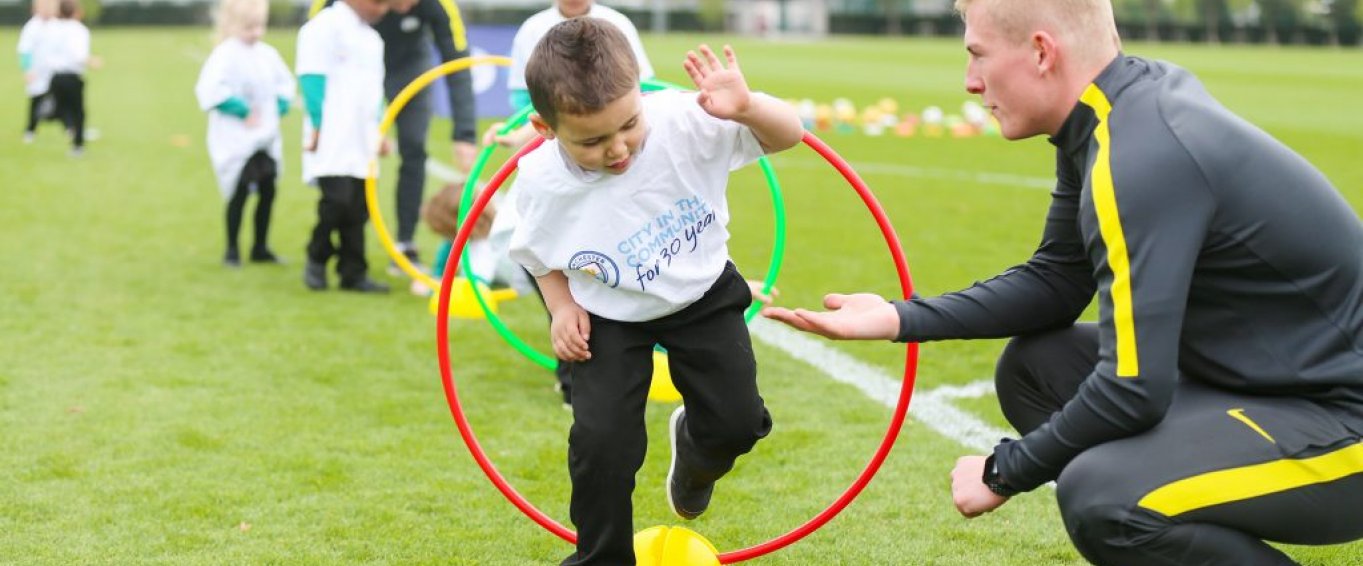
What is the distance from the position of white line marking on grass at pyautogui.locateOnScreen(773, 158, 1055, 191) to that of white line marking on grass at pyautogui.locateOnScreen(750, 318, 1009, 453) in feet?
20.6

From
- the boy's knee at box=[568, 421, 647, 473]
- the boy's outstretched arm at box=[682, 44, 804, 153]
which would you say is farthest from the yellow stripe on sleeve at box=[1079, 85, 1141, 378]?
the boy's knee at box=[568, 421, 647, 473]

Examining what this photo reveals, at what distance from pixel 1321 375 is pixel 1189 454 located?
1.13 feet

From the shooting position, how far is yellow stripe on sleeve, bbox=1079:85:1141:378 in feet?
10.2

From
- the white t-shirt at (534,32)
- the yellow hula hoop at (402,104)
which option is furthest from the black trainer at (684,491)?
the yellow hula hoop at (402,104)

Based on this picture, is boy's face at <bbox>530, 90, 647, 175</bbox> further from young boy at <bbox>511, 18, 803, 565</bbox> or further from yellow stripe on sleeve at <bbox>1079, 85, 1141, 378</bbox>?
yellow stripe on sleeve at <bbox>1079, 85, 1141, 378</bbox>

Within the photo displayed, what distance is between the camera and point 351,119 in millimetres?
8922

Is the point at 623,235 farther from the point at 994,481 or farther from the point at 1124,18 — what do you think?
the point at 1124,18

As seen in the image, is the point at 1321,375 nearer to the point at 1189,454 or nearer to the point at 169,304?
the point at 1189,454

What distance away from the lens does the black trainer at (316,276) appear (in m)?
9.40

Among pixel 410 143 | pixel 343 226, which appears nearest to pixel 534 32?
pixel 410 143

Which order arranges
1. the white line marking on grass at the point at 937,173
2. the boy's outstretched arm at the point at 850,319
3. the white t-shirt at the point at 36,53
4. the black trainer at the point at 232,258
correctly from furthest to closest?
the white t-shirt at the point at 36,53, the white line marking on grass at the point at 937,173, the black trainer at the point at 232,258, the boy's outstretched arm at the point at 850,319

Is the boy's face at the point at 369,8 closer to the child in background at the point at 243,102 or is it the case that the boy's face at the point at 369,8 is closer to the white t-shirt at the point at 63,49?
the child in background at the point at 243,102

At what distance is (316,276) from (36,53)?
395 inches

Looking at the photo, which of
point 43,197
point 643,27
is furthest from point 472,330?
point 643,27
